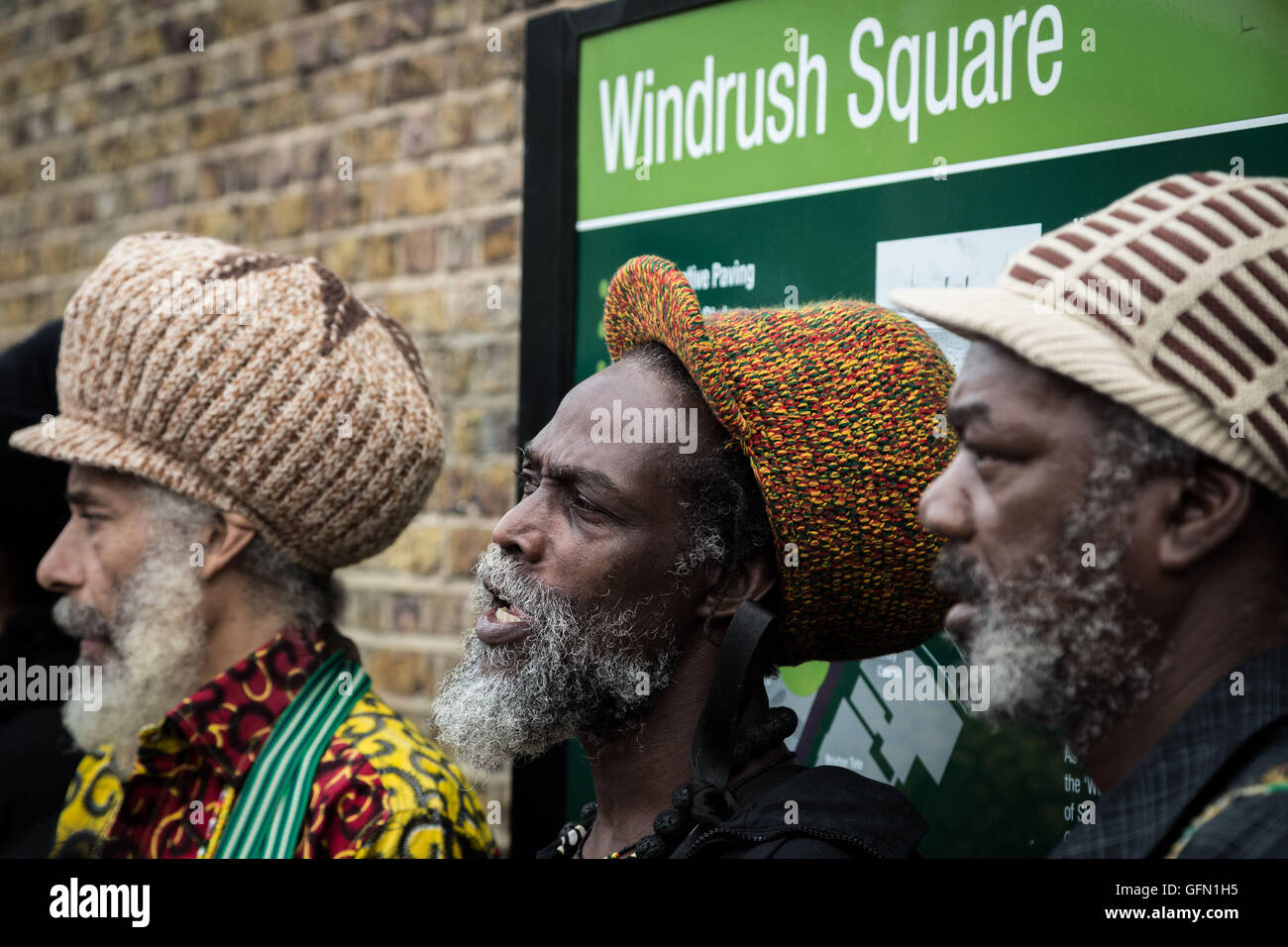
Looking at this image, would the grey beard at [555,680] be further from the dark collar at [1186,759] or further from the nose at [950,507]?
the dark collar at [1186,759]

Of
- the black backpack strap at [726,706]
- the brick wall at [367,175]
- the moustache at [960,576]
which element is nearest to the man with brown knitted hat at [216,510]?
the black backpack strap at [726,706]

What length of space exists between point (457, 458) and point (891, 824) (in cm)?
211

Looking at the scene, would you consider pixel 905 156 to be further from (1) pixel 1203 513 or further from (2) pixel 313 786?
(2) pixel 313 786

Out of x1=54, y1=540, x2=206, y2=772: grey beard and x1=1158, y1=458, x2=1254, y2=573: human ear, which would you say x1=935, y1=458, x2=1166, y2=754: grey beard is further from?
x1=54, y1=540, x2=206, y2=772: grey beard

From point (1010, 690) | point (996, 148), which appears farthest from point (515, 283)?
point (1010, 690)

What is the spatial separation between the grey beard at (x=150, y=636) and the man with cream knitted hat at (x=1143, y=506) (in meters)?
1.64

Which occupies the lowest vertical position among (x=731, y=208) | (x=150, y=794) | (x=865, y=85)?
(x=150, y=794)

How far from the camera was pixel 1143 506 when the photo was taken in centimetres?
147

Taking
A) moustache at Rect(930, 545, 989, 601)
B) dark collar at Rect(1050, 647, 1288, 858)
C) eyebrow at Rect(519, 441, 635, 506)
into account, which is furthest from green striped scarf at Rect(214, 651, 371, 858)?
dark collar at Rect(1050, 647, 1288, 858)

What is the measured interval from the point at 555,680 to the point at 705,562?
29 cm

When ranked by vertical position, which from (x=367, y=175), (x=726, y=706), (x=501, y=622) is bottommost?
(x=726, y=706)

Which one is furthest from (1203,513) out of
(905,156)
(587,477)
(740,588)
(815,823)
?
(905,156)
